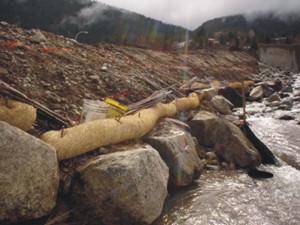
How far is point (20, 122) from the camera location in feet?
16.2

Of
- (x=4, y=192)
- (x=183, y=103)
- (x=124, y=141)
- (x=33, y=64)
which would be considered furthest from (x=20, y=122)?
(x=183, y=103)

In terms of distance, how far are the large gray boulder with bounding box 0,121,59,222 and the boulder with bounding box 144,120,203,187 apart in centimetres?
263

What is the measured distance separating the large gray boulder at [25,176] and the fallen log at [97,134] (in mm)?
436

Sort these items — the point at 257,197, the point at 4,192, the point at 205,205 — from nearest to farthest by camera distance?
1. the point at 4,192
2. the point at 205,205
3. the point at 257,197

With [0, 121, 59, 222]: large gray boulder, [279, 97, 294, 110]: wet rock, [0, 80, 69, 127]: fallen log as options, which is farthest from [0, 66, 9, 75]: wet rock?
[279, 97, 294, 110]: wet rock

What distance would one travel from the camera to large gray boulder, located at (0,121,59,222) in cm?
412

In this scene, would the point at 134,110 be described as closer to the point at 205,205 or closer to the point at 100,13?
the point at 205,205

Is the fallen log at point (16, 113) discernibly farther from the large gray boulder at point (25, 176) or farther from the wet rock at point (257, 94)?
the wet rock at point (257, 94)

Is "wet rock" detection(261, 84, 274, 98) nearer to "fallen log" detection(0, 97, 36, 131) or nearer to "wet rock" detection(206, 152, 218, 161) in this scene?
"wet rock" detection(206, 152, 218, 161)

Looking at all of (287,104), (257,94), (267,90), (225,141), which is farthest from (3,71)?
(267,90)

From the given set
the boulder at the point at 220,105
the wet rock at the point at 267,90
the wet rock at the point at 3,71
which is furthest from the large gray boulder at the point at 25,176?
the wet rock at the point at 267,90

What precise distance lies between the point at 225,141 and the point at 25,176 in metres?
5.92

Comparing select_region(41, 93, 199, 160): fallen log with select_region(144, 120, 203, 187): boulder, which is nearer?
select_region(41, 93, 199, 160): fallen log

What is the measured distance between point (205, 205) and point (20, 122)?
12.1ft
